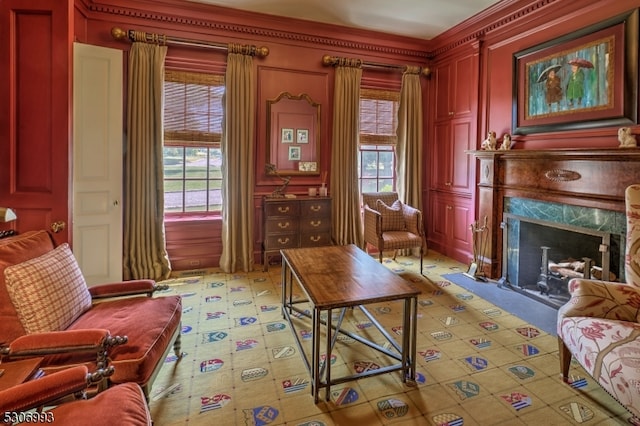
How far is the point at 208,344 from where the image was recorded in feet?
8.67

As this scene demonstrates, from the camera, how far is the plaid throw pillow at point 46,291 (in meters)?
1.67

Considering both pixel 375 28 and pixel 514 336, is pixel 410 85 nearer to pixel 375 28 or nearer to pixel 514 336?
pixel 375 28

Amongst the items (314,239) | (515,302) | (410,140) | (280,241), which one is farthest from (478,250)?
(280,241)

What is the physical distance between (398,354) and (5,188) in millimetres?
3016

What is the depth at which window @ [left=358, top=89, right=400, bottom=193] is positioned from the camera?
200 inches

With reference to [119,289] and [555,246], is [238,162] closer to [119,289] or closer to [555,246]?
[119,289]

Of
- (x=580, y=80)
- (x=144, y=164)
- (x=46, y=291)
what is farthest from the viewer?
(x=144, y=164)

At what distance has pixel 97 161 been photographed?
3398 millimetres

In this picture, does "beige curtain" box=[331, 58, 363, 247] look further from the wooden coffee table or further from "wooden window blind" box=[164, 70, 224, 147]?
the wooden coffee table

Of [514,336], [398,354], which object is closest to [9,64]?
[398,354]

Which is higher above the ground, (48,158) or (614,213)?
(48,158)

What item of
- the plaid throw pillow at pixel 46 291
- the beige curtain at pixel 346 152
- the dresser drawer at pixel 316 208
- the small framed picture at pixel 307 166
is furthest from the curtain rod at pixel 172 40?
the plaid throw pillow at pixel 46 291

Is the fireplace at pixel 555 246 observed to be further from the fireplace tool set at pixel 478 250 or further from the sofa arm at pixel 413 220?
the sofa arm at pixel 413 220

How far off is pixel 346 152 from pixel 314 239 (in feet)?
4.10
